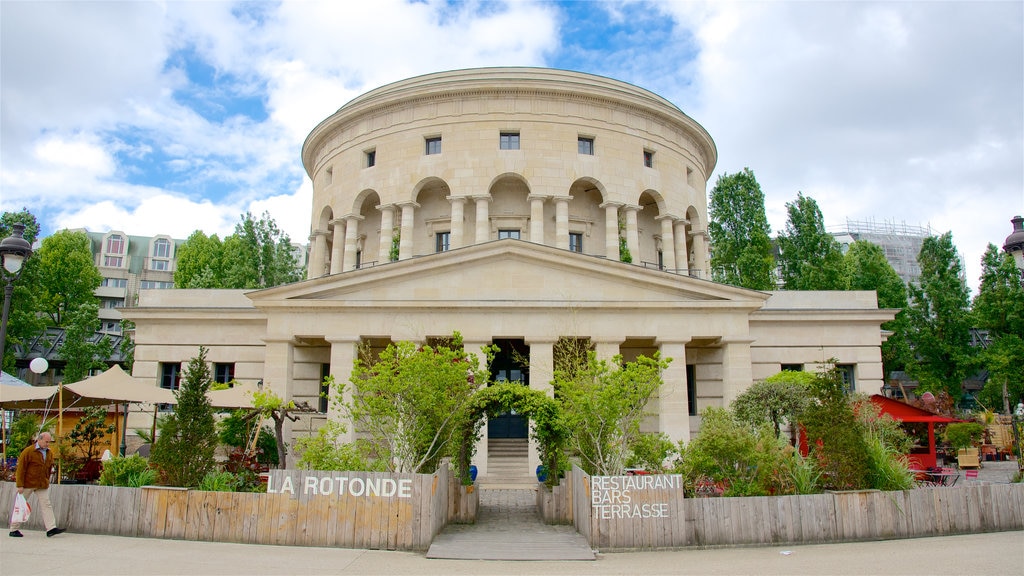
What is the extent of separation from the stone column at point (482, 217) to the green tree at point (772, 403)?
57.0ft

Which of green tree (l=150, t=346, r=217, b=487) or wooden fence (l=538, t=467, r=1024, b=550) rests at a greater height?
green tree (l=150, t=346, r=217, b=487)

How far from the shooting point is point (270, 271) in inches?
1971

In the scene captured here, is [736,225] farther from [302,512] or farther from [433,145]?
[302,512]

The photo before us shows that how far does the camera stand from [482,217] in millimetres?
37500

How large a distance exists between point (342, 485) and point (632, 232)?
27.9 m

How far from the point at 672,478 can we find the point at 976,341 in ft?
196

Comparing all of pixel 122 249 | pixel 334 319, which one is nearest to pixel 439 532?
pixel 334 319

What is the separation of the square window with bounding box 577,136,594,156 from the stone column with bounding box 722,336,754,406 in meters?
15.9

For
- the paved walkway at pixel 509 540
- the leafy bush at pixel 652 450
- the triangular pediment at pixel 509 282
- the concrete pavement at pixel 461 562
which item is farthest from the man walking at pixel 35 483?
the triangular pediment at pixel 509 282

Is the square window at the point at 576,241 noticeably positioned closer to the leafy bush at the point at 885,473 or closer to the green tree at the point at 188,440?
the leafy bush at the point at 885,473

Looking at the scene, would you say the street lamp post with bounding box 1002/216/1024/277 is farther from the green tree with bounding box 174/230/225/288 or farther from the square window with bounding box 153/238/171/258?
the square window with bounding box 153/238/171/258

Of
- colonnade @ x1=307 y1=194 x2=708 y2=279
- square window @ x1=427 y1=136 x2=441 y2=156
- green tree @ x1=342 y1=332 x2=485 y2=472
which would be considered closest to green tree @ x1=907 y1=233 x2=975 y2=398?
colonnade @ x1=307 y1=194 x2=708 y2=279

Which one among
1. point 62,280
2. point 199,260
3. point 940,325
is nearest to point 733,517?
point 940,325

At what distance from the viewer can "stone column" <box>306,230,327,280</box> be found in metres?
43.7
